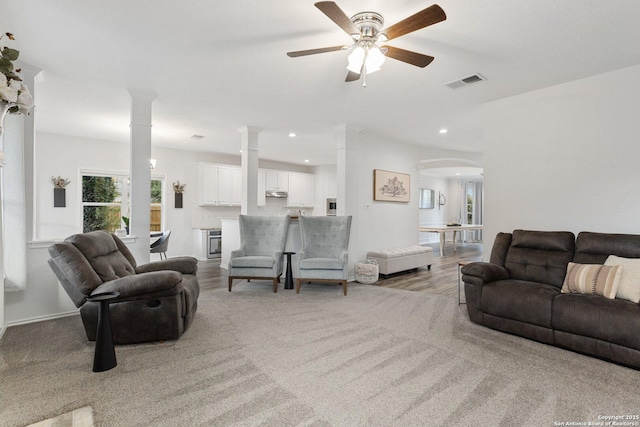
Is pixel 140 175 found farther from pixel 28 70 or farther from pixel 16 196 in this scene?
pixel 28 70

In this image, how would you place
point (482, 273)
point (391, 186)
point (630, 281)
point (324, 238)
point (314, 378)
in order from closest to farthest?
1. point (314, 378)
2. point (630, 281)
3. point (482, 273)
4. point (324, 238)
5. point (391, 186)

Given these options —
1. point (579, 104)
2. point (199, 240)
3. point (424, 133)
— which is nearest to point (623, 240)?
point (579, 104)

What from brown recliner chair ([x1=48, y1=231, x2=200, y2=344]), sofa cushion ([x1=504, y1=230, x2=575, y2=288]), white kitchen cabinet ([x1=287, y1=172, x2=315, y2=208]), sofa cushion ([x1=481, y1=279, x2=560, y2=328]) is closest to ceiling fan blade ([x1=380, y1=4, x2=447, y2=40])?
sofa cushion ([x1=481, y1=279, x2=560, y2=328])

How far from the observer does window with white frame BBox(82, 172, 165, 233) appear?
624 centimetres

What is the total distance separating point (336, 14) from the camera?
1.90m

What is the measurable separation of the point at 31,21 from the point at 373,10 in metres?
2.53

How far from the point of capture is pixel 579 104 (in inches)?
135

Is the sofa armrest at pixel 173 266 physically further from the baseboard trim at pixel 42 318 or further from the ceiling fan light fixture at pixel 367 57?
the ceiling fan light fixture at pixel 367 57

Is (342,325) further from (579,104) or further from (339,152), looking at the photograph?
(579,104)

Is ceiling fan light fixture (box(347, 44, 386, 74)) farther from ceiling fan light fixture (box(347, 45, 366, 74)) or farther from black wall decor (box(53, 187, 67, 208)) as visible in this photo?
black wall decor (box(53, 187, 67, 208))

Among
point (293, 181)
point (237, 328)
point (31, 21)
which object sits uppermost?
point (31, 21)

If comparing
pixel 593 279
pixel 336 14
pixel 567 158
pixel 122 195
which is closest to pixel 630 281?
pixel 593 279

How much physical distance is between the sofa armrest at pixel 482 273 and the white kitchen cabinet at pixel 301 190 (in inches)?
257

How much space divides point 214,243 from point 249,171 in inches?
109
